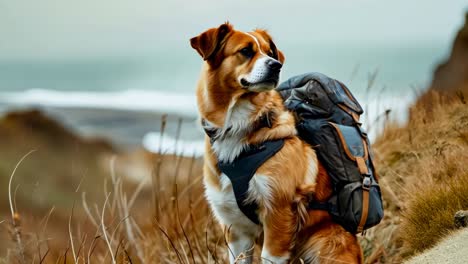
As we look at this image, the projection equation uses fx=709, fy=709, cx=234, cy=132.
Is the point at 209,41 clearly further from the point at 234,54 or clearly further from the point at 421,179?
the point at 421,179

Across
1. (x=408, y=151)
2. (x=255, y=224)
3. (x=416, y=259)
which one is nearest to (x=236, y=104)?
(x=255, y=224)

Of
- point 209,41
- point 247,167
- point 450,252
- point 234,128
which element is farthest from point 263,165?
point 450,252

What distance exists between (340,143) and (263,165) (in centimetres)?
65

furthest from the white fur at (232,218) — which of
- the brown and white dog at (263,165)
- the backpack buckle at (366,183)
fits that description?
the backpack buckle at (366,183)

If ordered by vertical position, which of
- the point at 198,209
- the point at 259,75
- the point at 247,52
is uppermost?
the point at 247,52

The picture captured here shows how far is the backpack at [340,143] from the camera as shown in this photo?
4.97m

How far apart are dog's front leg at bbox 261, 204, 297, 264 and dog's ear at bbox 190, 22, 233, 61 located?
1179 millimetres

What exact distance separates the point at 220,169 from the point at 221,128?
11.3 inches

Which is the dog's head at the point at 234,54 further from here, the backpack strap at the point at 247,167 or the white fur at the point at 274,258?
the white fur at the point at 274,258

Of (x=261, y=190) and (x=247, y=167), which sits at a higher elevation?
(x=247, y=167)

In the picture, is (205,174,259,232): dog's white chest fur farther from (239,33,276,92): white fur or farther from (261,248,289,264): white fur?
(239,33,276,92): white fur

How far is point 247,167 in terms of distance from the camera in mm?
4809

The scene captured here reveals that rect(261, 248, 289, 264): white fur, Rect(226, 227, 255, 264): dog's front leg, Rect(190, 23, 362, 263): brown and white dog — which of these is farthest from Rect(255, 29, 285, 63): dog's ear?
Rect(261, 248, 289, 264): white fur

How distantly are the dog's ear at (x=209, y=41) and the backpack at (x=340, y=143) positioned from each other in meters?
0.77
